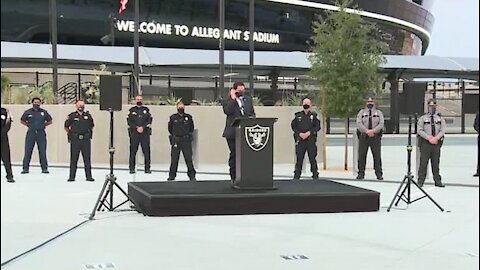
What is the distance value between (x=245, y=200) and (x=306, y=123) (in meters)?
5.44

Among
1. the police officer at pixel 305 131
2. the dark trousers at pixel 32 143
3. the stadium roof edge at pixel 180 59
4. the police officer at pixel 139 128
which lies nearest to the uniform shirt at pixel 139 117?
the police officer at pixel 139 128

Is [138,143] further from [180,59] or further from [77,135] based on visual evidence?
[180,59]

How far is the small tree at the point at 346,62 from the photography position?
696 inches

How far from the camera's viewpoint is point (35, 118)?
1678cm

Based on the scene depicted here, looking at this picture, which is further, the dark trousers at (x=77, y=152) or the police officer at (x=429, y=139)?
the dark trousers at (x=77, y=152)

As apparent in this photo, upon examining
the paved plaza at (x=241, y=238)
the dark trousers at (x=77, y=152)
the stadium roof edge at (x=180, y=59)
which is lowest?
the paved plaza at (x=241, y=238)

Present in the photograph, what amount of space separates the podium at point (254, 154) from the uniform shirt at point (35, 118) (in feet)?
24.5

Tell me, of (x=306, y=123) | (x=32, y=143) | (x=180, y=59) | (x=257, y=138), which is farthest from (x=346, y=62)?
(x=180, y=59)

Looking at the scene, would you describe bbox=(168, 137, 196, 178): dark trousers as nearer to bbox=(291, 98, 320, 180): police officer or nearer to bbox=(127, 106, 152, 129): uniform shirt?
bbox=(127, 106, 152, 129): uniform shirt

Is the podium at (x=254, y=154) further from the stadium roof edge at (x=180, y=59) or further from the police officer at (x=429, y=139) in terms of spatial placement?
the stadium roof edge at (x=180, y=59)

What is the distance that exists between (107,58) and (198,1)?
37.1 feet

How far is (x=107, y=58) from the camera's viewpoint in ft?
116

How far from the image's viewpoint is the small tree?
58.0 ft

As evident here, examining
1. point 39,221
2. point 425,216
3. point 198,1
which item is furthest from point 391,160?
point 198,1
